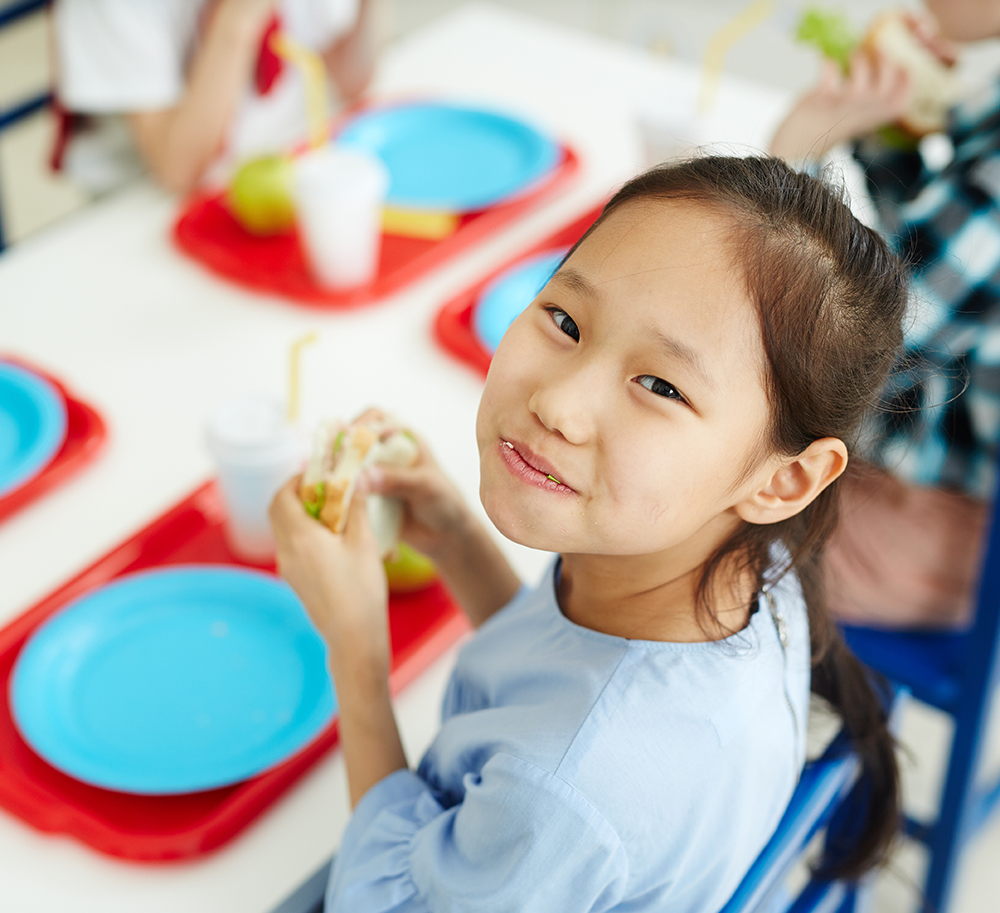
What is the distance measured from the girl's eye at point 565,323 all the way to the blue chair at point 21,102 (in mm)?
1614

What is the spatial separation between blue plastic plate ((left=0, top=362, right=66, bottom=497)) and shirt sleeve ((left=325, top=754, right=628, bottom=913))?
58 cm

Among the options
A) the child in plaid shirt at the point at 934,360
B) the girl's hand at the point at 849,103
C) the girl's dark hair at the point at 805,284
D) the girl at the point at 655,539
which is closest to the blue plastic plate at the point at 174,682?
the girl at the point at 655,539

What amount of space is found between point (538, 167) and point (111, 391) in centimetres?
70

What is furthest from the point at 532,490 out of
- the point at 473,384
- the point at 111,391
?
the point at 111,391

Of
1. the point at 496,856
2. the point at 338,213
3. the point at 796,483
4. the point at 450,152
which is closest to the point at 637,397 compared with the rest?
the point at 796,483

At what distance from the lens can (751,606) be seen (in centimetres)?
75

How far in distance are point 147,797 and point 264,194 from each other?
0.82m

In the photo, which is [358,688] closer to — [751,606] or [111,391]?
[751,606]

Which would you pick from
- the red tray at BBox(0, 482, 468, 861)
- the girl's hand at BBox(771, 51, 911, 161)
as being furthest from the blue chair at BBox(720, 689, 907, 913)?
the girl's hand at BBox(771, 51, 911, 161)

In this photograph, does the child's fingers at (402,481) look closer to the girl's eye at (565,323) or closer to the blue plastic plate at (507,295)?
the girl's eye at (565,323)

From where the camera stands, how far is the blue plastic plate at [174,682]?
0.85m

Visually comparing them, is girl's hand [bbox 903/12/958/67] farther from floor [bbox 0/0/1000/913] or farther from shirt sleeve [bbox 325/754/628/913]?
floor [bbox 0/0/1000/913]

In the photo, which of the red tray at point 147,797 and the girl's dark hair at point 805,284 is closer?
the girl's dark hair at point 805,284

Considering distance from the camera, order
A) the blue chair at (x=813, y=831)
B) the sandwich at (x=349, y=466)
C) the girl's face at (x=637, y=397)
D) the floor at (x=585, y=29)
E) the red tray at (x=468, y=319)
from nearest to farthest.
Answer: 1. the girl's face at (x=637, y=397)
2. the blue chair at (x=813, y=831)
3. the sandwich at (x=349, y=466)
4. the red tray at (x=468, y=319)
5. the floor at (x=585, y=29)
